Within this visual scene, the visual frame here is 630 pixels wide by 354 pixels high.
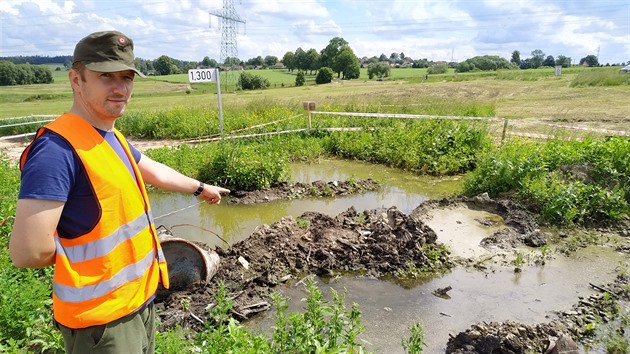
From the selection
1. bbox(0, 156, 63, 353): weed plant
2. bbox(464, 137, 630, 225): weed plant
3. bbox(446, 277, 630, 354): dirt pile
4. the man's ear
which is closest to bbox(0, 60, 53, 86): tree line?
bbox(0, 156, 63, 353): weed plant

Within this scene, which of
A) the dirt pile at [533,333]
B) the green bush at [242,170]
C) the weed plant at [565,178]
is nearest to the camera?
the dirt pile at [533,333]

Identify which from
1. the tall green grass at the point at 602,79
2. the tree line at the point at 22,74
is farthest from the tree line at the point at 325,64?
the tall green grass at the point at 602,79

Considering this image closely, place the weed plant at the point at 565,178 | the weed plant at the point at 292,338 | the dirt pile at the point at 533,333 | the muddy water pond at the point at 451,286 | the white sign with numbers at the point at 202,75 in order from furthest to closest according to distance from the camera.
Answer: the white sign with numbers at the point at 202,75 → the weed plant at the point at 565,178 → the muddy water pond at the point at 451,286 → the dirt pile at the point at 533,333 → the weed plant at the point at 292,338

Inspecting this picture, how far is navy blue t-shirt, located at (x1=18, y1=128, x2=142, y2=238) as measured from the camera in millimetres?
1621

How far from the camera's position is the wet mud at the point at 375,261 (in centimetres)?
431

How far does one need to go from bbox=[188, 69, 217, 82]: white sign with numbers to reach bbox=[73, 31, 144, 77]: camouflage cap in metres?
8.98

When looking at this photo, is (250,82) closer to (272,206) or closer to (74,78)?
(272,206)

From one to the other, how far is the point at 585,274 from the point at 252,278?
4710mm

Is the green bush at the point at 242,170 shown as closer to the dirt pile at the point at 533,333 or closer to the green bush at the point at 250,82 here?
the dirt pile at the point at 533,333

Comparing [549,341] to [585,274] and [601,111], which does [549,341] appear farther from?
[601,111]

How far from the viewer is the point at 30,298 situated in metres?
4.01

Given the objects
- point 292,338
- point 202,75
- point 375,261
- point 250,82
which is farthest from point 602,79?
point 292,338

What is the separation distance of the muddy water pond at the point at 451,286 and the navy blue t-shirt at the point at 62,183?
2.30 meters

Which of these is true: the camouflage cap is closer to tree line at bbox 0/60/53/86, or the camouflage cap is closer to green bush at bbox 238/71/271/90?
green bush at bbox 238/71/271/90
